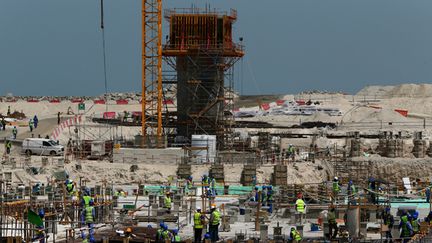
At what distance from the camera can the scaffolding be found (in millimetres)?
61812

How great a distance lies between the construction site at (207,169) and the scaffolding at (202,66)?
7 centimetres

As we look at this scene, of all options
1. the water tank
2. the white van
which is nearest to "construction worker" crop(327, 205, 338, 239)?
the water tank

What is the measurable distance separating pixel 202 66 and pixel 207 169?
9.57 metres

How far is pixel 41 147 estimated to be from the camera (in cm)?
6025

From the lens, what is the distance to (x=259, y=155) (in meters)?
57.5

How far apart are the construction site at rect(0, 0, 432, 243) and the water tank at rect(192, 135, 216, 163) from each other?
0.08 m

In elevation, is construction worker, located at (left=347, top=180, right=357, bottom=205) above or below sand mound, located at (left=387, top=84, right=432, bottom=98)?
below

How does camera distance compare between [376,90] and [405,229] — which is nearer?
[405,229]

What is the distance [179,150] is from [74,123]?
60.7ft

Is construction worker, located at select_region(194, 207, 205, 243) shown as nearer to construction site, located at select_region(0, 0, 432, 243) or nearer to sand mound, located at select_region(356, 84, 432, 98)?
construction site, located at select_region(0, 0, 432, 243)

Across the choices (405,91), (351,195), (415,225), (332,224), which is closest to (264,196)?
(351,195)

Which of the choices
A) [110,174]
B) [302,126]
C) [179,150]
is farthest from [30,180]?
[302,126]

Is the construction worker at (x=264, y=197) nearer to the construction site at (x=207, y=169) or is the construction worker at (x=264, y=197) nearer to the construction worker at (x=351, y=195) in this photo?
the construction site at (x=207, y=169)

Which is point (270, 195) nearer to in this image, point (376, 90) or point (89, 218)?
point (89, 218)
